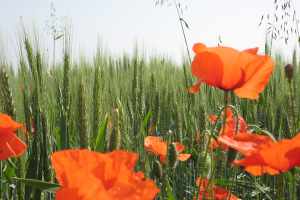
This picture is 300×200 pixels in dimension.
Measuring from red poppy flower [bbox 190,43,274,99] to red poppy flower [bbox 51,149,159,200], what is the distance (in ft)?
0.99

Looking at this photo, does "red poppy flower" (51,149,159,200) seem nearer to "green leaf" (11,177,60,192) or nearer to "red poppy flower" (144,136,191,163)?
"green leaf" (11,177,60,192)

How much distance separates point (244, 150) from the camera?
60 centimetres

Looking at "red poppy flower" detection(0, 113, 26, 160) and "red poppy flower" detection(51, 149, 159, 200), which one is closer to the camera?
"red poppy flower" detection(51, 149, 159, 200)

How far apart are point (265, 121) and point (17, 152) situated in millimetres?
1239

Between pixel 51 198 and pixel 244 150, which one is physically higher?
pixel 244 150

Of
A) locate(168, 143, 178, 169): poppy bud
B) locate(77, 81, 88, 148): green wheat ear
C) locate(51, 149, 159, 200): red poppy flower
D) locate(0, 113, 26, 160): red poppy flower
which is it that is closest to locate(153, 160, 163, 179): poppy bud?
locate(168, 143, 178, 169): poppy bud

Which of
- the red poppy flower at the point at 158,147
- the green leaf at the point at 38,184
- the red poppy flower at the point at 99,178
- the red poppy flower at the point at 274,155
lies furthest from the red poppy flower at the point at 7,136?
the red poppy flower at the point at 158,147

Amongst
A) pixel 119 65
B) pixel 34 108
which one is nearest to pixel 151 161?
pixel 34 108

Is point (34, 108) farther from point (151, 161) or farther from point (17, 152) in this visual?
point (151, 161)

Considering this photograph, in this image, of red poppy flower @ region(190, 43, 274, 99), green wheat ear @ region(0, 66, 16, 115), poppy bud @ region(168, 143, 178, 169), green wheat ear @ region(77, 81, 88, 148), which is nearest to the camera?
red poppy flower @ region(190, 43, 274, 99)

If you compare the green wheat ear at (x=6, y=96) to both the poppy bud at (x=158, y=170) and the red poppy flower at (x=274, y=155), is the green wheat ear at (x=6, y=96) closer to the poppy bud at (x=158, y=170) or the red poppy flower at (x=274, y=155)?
the poppy bud at (x=158, y=170)

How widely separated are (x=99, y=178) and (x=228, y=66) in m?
0.37

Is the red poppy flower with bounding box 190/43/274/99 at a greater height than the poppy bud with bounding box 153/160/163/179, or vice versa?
the red poppy flower with bounding box 190/43/274/99

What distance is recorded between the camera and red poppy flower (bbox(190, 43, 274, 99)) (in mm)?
836
